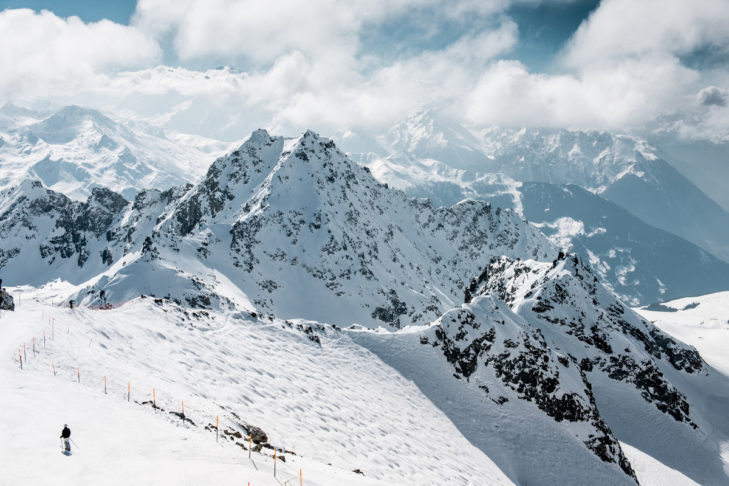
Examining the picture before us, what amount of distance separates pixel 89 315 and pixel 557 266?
9476 centimetres

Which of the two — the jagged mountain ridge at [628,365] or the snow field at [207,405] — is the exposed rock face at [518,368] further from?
the jagged mountain ridge at [628,365]

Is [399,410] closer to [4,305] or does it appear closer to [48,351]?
[48,351]

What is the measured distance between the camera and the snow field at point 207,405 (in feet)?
70.0

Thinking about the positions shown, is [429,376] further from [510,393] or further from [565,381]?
[565,381]

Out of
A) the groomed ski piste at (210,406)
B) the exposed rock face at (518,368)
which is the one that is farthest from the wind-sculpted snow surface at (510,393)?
the groomed ski piste at (210,406)

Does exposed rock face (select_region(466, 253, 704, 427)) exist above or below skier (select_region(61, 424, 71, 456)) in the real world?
above

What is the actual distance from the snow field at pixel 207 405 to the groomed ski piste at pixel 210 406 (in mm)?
142

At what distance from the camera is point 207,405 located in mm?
33250

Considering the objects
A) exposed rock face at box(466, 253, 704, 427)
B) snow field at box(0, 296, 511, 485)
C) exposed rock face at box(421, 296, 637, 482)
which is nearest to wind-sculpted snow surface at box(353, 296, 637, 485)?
exposed rock face at box(421, 296, 637, 482)

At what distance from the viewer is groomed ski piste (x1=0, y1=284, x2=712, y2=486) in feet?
69.5

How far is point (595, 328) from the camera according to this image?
303 ft

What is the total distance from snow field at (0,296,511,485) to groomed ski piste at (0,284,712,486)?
14 cm

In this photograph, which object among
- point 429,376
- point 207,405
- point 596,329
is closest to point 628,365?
point 596,329

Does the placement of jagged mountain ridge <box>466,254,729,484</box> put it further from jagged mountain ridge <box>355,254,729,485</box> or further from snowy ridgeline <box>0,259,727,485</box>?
snowy ridgeline <box>0,259,727,485</box>
